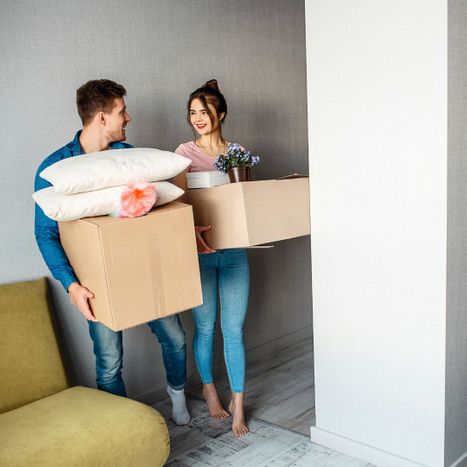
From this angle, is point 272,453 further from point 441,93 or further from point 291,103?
point 291,103

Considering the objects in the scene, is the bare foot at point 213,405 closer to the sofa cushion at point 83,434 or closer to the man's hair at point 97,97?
the sofa cushion at point 83,434

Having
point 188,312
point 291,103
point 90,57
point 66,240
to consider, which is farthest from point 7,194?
point 291,103

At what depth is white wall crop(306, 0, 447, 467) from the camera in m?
1.71

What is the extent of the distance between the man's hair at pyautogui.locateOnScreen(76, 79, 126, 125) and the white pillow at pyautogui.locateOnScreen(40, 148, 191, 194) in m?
0.28

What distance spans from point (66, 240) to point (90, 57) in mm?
942

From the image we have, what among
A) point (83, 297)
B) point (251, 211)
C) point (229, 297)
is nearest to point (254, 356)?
point (229, 297)

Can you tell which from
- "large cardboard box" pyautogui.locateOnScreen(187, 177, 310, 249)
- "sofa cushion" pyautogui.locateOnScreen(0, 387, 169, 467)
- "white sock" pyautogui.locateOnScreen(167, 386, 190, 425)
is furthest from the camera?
"white sock" pyautogui.locateOnScreen(167, 386, 190, 425)

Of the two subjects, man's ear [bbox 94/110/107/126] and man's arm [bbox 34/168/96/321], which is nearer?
man's arm [bbox 34/168/96/321]

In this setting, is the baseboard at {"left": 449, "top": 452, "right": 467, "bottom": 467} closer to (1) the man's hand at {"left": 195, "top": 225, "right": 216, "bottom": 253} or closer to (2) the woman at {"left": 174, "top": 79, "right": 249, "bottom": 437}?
(2) the woman at {"left": 174, "top": 79, "right": 249, "bottom": 437}

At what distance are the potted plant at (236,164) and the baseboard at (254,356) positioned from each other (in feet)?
4.06

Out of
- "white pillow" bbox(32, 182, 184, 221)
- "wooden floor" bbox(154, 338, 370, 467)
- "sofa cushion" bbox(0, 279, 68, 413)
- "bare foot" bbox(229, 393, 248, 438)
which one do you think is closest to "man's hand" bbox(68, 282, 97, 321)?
"white pillow" bbox(32, 182, 184, 221)

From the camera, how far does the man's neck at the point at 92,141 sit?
2.00 meters

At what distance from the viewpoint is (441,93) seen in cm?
164

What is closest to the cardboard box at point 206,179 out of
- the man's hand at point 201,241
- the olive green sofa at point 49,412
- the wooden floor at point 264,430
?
the man's hand at point 201,241
